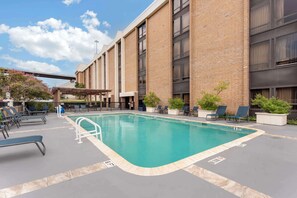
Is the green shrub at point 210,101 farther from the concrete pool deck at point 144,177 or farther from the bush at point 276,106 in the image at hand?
the concrete pool deck at point 144,177

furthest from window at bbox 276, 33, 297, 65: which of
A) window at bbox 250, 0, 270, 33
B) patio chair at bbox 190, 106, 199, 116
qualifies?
patio chair at bbox 190, 106, 199, 116

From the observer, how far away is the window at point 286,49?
30.3 ft

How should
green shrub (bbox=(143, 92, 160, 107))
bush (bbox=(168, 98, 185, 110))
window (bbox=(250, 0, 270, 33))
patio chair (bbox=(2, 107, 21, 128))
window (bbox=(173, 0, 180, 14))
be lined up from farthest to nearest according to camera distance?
green shrub (bbox=(143, 92, 160, 107))
window (bbox=(173, 0, 180, 14))
bush (bbox=(168, 98, 185, 110))
window (bbox=(250, 0, 270, 33))
patio chair (bbox=(2, 107, 21, 128))

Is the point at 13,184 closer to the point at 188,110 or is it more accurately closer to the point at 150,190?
the point at 150,190

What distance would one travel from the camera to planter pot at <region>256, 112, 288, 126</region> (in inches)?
343

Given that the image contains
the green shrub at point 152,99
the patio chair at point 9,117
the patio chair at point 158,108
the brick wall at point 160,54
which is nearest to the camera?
the patio chair at point 9,117

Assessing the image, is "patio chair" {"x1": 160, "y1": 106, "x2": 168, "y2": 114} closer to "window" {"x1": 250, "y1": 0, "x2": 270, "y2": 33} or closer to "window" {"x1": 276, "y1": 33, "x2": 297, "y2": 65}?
"window" {"x1": 250, "y1": 0, "x2": 270, "y2": 33}

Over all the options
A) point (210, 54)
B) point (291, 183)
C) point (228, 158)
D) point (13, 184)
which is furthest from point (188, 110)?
point (13, 184)

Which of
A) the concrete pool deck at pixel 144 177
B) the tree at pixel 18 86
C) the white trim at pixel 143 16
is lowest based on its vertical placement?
the concrete pool deck at pixel 144 177

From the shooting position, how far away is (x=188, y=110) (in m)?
15.4

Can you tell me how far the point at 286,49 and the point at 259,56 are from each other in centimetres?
143

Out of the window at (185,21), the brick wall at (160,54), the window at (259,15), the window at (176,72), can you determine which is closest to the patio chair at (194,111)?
the brick wall at (160,54)

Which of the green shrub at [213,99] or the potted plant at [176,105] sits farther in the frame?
the potted plant at [176,105]

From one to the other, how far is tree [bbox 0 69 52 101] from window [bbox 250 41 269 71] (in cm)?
1804
